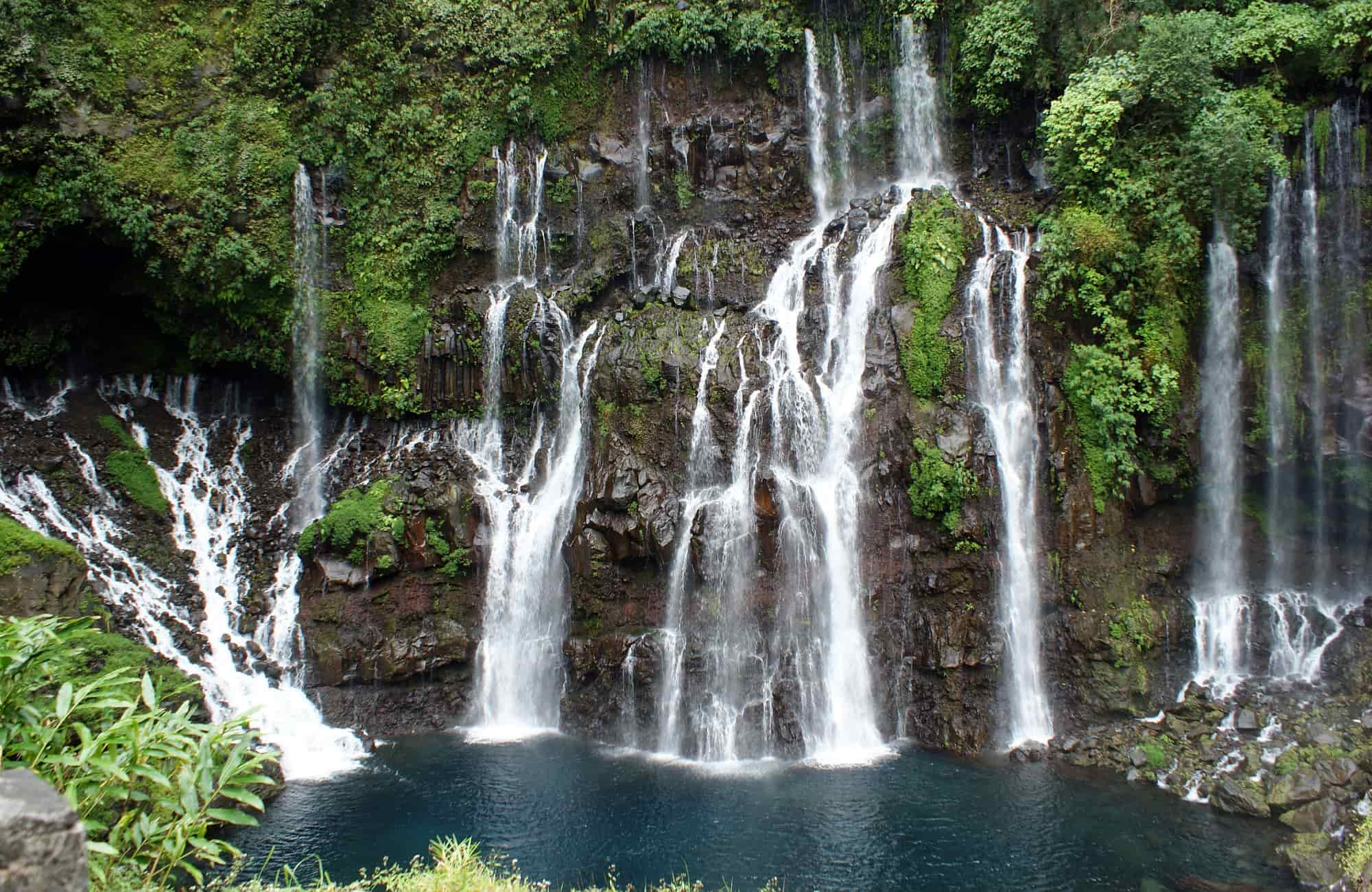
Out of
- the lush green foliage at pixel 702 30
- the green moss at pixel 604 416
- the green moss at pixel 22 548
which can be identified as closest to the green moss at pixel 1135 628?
the green moss at pixel 604 416

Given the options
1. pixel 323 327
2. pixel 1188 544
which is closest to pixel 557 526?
pixel 323 327

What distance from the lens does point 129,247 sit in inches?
698

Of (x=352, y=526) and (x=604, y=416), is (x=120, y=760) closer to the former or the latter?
(x=352, y=526)

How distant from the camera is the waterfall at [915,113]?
2134 cm

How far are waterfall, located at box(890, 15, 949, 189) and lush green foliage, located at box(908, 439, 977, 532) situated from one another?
30.2ft

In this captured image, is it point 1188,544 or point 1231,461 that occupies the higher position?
point 1231,461

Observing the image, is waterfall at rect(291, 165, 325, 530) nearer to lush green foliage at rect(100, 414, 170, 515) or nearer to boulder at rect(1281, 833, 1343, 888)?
lush green foliage at rect(100, 414, 170, 515)

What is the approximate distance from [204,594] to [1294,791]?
18.6 metres

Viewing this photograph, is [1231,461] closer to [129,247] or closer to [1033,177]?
[1033,177]

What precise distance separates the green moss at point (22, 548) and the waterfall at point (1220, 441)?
1962 cm

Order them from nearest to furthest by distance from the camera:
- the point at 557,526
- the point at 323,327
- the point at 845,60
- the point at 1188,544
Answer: the point at 1188,544, the point at 557,526, the point at 323,327, the point at 845,60

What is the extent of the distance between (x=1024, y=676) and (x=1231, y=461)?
5.84 m

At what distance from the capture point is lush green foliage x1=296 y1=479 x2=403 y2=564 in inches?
664

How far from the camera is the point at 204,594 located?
1625 cm
